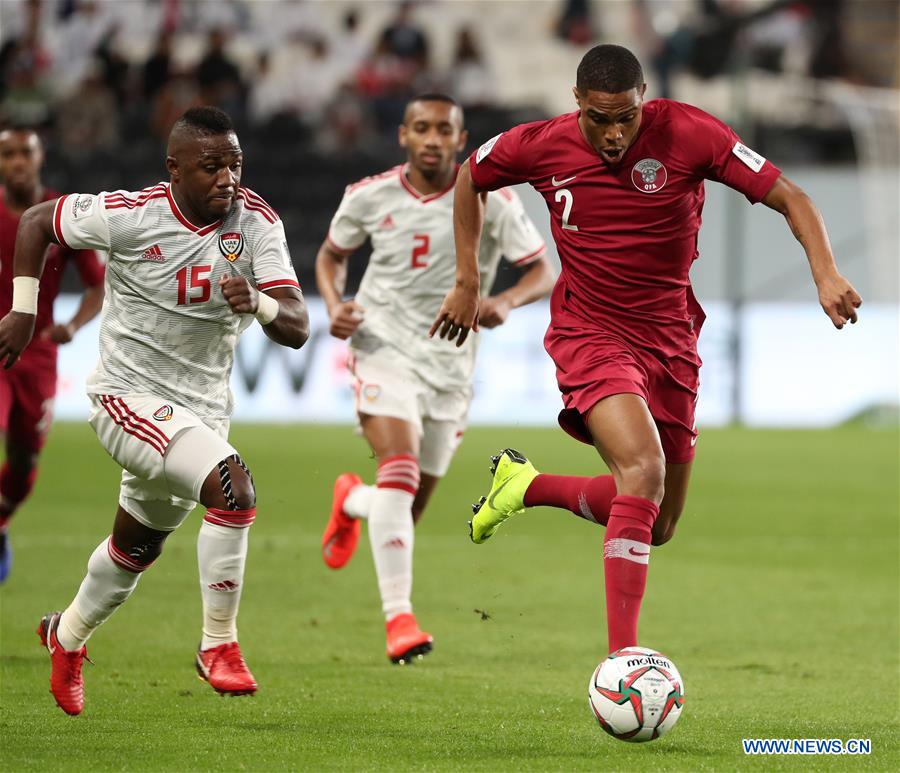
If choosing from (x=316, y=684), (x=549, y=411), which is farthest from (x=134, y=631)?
(x=549, y=411)

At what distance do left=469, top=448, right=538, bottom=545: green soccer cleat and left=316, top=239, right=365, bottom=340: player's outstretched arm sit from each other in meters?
1.33

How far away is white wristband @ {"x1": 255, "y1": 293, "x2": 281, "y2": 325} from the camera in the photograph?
528cm

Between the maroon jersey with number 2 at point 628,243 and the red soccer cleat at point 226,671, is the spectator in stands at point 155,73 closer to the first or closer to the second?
the maroon jersey with number 2 at point 628,243

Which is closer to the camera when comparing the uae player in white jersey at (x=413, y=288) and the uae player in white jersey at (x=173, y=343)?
the uae player in white jersey at (x=173, y=343)

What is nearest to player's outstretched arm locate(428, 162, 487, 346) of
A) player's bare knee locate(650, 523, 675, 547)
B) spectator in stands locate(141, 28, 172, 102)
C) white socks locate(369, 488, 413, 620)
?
player's bare knee locate(650, 523, 675, 547)

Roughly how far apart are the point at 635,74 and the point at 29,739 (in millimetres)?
2972

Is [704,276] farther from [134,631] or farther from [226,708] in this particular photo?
[226,708]

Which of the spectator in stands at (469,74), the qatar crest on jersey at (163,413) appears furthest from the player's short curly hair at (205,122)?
the spectator in stands at (469,74)

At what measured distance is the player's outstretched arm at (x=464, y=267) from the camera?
19.1 feet

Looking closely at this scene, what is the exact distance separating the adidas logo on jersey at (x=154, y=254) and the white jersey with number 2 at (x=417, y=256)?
A: 87.9 inches

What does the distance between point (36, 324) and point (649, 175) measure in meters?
4.19

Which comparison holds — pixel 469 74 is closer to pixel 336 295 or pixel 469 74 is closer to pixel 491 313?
pixel 336 295

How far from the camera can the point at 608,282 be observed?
18.8 feet

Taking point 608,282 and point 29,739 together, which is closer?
point 29,739
